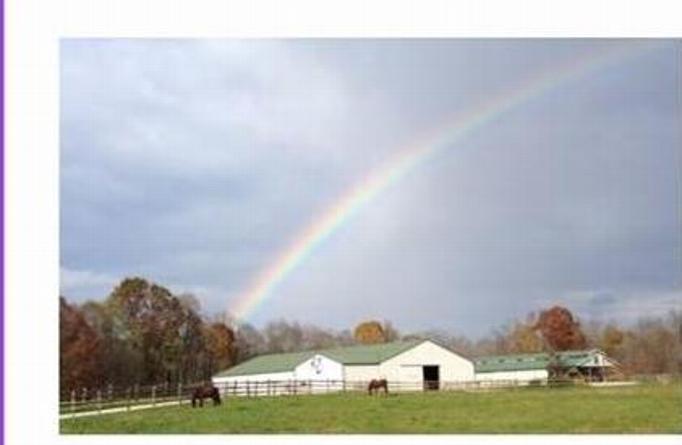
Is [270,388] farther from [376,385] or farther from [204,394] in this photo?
[376,385]

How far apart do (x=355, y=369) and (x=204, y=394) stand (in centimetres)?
156

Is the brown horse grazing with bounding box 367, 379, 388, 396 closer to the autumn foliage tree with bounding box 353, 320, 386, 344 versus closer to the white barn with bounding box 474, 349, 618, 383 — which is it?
the autumn foliage tree with bounding box 353, 320, 386, 344

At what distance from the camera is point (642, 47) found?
36.6ft

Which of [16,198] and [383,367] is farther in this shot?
[383,367]

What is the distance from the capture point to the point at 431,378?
12047 millimetres

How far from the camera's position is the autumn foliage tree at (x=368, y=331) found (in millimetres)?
11672

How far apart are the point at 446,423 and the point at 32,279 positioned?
4088mm

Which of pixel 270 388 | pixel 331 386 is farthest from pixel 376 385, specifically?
pixel 270 388

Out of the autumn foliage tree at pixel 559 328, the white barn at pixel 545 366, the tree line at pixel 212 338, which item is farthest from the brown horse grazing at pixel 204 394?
the autumn foliage tree at pixel 559 328

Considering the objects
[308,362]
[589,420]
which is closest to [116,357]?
[308,362]

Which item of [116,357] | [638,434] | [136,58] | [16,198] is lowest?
[638,434]

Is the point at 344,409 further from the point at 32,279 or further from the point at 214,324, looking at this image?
the point at 32,279

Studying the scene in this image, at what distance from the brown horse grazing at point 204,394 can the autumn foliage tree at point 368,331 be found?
5.15 feet

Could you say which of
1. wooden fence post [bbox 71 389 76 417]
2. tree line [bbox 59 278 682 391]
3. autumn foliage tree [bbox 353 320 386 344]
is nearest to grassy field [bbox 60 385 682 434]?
wooden fence post [bbox 71 389 76 417]
